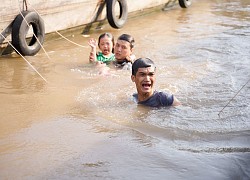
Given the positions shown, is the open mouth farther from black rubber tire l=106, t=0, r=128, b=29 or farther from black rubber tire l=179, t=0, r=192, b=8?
black rubber tire l=179, t=0, r=192, b=8

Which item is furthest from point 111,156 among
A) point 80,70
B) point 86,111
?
point 80,70

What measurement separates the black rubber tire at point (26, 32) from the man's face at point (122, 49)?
67.0 inches

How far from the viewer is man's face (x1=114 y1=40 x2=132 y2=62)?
700cm

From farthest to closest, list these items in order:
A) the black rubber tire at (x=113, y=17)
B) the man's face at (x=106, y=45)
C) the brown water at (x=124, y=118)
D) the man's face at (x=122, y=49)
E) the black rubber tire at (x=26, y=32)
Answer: the black rubber tire at (x=113, y=17) → the black rubber tire at (x=26, y=32) → the man's face at (x=106, y=45) → the man's face at (x=122, y=49) → the brown water at (x=124, y=118)

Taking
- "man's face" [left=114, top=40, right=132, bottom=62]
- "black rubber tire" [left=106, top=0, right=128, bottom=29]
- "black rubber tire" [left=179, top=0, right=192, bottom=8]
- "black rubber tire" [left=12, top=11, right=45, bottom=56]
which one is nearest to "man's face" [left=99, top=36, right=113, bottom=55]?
"man's face" [left=114, top=40, right=132, bottom=62]

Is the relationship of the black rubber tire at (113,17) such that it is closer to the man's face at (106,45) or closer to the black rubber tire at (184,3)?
the man's face at (106,45)

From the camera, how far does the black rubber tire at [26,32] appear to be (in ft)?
24.9

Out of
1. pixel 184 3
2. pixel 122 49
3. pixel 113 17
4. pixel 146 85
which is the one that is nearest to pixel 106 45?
pixel 122 49

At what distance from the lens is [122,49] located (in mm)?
7023

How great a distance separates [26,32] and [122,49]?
1931 mm

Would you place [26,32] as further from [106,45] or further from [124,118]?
[124,118]

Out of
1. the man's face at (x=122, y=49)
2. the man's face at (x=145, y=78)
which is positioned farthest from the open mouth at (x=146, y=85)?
the man's face at (x=122, y=49)

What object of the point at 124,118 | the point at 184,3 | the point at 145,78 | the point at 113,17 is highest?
the point at 145,78

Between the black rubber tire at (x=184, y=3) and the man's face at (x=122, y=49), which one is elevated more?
the man's face at (x=122, y=49)
